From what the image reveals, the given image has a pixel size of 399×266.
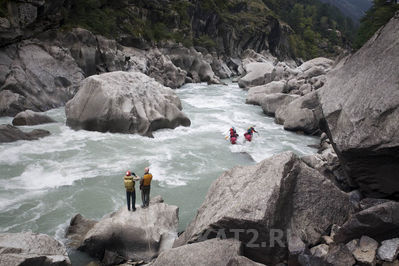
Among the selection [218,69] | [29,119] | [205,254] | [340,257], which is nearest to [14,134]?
[29,119]

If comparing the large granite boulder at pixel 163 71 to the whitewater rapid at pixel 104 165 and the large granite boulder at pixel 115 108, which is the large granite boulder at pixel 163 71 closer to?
the whitewater rapid at pixel 104 165

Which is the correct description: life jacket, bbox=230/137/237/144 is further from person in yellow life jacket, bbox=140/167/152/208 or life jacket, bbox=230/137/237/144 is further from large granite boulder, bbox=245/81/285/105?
large granite boulder, bbox=245/81/285/105

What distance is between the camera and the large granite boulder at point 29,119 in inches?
704

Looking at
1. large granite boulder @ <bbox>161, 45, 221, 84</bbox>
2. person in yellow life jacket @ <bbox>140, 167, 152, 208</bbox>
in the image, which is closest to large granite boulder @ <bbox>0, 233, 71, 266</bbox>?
person in yellow life jacket @ <bbox>140, 167, 152, 208</bbox>

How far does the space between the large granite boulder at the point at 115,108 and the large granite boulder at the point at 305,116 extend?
8.98 metres

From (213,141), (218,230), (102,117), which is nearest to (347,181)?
(218,230)

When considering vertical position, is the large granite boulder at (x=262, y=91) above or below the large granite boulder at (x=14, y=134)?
above

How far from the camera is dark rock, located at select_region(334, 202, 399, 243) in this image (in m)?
5.66

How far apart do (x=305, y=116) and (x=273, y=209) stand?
1533 cm

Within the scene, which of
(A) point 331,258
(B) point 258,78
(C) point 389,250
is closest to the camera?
(C) point 389,250

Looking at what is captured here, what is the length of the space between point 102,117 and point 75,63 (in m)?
12.1

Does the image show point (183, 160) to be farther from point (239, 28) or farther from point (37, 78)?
point (239, 28)

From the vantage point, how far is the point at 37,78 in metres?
22.4

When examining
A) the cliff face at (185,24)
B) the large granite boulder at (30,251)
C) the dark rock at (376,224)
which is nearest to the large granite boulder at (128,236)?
the large granite boulder at (30,251)
